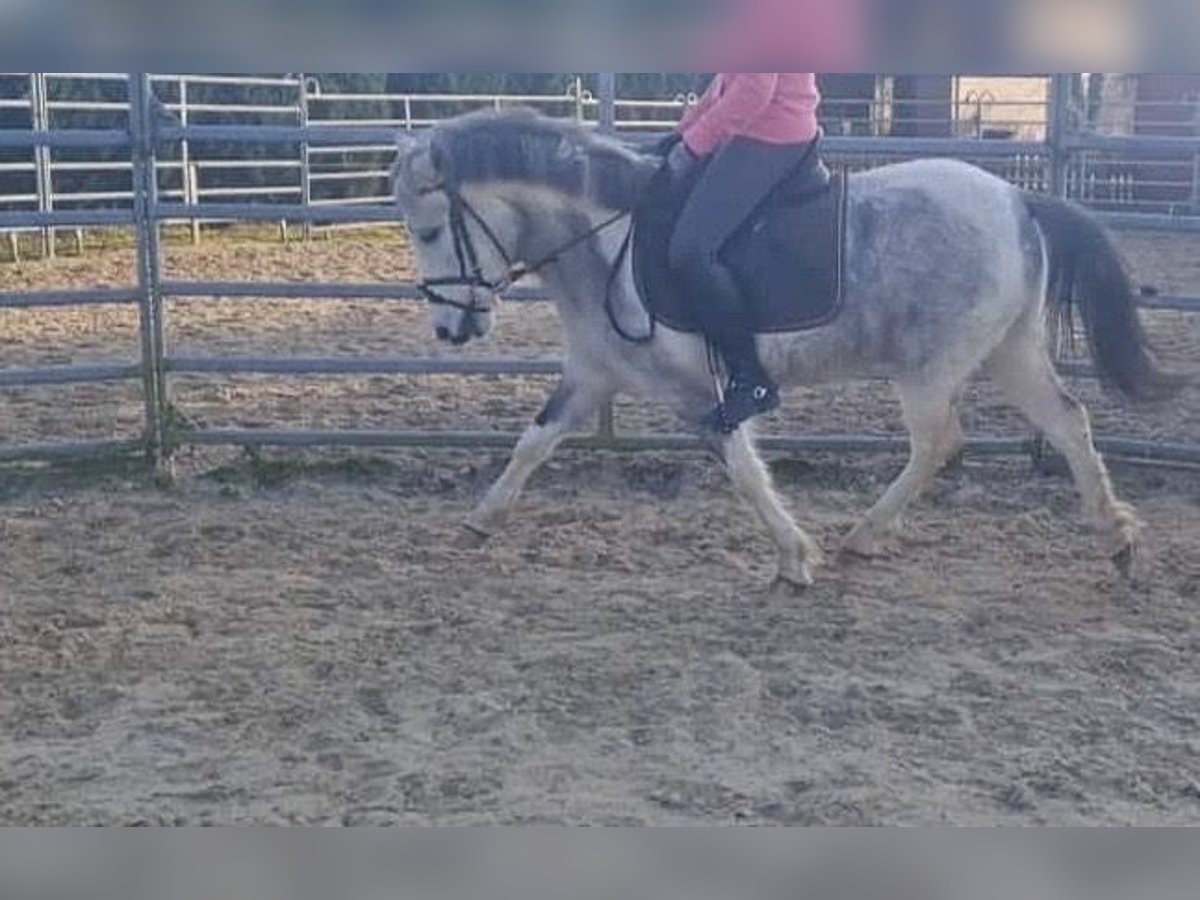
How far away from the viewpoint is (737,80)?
168 inches

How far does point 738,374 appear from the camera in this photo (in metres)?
4.96

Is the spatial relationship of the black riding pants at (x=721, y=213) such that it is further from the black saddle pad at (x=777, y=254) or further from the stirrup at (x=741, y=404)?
the stirrup at (x=741, y=404)

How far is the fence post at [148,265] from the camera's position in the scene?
6500mm

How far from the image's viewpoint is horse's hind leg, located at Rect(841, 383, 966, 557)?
5121 mm

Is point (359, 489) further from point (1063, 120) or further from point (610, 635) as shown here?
point (1063, 120)

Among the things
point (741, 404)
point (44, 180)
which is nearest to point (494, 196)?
point (741, 404)

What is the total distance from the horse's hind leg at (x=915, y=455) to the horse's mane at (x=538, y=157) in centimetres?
116

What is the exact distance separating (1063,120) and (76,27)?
6204 mm

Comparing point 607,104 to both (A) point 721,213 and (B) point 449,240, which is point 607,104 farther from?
(A) point 721,213

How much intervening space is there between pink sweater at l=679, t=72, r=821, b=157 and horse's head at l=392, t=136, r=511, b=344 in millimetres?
730

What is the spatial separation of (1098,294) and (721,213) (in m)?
1.39

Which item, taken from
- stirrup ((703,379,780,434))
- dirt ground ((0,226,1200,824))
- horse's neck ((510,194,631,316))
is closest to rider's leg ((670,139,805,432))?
stirrup ((703,379,780,434))

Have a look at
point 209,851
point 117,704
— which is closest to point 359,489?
point 117,704

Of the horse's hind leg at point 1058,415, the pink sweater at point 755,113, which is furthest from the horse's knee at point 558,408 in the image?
the horse's hind leg at point 1058,415
